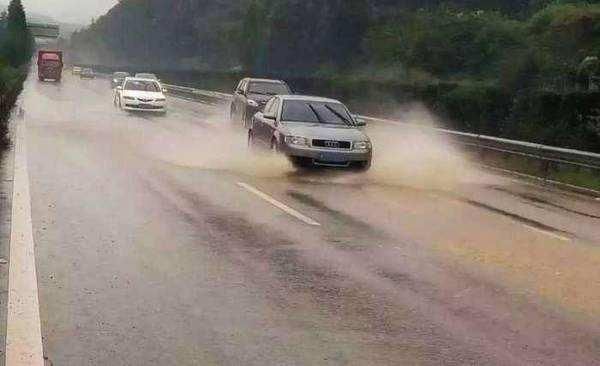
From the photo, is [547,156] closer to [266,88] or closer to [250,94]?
[250,94]

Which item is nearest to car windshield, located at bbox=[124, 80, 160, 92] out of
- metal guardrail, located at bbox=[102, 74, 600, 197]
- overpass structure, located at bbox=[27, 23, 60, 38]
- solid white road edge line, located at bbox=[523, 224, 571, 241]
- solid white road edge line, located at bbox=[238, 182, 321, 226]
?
metal guardrail, located at bbox=[102, 74, 600, 197]

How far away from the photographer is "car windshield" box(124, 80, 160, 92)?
3759 cm

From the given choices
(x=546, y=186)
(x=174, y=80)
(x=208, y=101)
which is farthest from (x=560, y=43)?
(x=174, y=80)

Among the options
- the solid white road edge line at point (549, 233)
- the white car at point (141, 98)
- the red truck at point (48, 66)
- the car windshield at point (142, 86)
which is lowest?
the red truck at point (48, 66)

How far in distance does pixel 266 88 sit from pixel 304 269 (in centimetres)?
2194

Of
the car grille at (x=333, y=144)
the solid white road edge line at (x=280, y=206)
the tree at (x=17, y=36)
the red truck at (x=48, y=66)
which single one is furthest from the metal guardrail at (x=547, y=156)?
the tree at (x=17, y=36)

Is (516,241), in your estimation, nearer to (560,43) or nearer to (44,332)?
(44,332)

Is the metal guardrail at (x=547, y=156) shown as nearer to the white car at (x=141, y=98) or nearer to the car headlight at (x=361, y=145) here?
the car headlight at (x=361, y=145)

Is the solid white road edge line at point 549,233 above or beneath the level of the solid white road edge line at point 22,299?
beneath

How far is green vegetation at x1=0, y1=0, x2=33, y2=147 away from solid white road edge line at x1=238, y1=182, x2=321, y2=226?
744 centimetres

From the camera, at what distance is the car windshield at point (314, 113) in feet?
58.3

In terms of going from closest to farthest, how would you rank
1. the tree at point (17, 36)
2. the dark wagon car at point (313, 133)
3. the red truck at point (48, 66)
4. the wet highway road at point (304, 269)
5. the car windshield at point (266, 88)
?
the wet highway road at point (304, 269)
the dark wagon car at point (313, 133)
the car windshield at point (266, 88)
the red truck at point (48, 66)
the tree at point (17, 36)

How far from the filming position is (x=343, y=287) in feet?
24.4

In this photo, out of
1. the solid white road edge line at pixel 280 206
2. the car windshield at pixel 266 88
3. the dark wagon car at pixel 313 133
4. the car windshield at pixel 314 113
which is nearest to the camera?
the solid white road edge line at pixel 280 206
